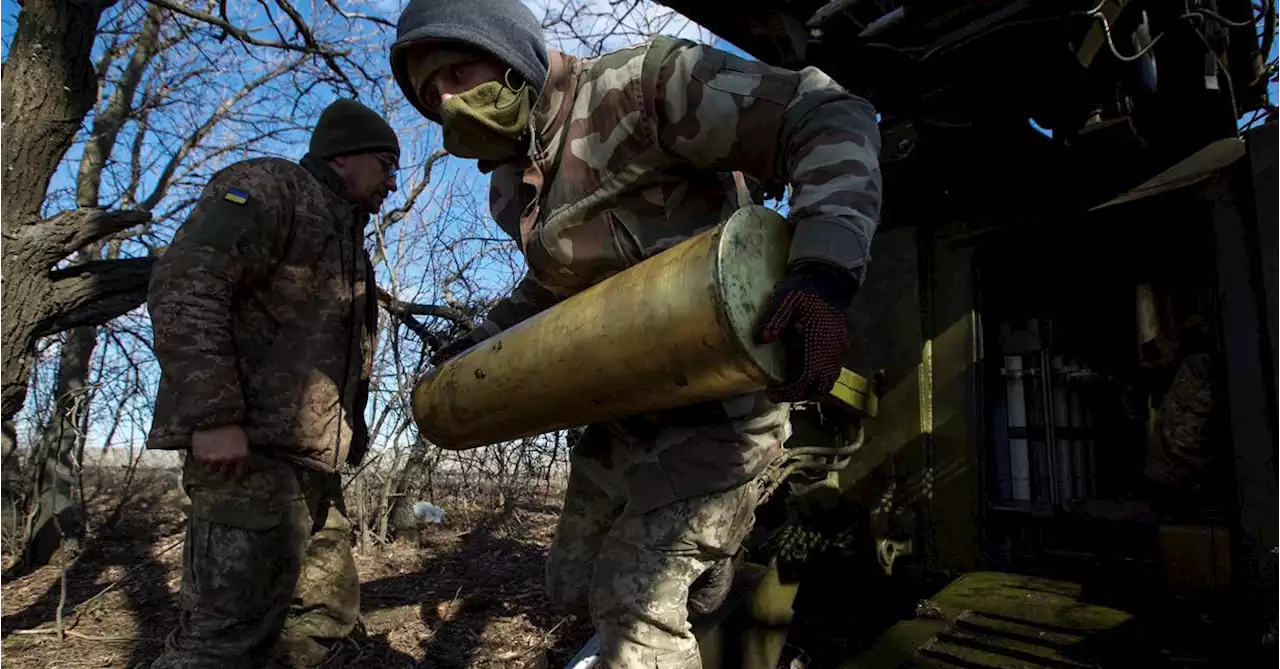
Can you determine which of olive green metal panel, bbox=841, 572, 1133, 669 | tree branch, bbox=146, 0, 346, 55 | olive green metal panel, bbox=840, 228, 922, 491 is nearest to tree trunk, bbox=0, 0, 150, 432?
tree branch, bbox=146, 0, 346, 55

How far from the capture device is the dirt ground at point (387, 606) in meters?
4.20

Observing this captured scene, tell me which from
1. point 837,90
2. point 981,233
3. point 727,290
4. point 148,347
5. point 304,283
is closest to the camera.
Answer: point 727,290

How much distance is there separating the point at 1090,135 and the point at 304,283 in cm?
364

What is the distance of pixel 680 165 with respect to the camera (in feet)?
6.66

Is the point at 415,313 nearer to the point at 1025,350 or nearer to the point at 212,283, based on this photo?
the point at 212,283

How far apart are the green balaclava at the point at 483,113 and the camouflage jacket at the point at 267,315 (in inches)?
40.5

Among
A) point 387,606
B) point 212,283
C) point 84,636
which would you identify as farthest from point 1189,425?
point 84,636

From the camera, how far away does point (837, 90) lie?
1770mm

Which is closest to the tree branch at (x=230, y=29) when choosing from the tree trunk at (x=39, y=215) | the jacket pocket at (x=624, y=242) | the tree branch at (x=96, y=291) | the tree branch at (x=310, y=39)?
the tree branch at (x=310, y=39)

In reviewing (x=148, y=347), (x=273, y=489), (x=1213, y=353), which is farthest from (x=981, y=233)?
(x=148, y=347)

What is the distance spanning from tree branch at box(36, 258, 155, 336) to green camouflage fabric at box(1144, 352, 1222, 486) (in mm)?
4329

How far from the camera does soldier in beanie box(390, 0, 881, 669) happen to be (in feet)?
6.05

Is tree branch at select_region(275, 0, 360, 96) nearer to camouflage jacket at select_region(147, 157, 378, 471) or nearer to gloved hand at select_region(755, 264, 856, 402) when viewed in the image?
camouflage jacket at select_region(147, 157, 378, 471)

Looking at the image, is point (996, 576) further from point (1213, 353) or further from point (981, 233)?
point (981, 233)
